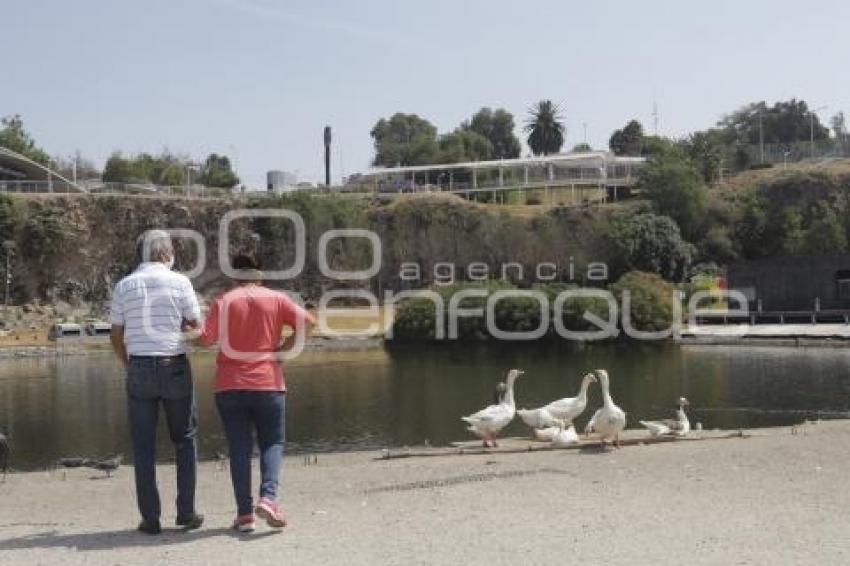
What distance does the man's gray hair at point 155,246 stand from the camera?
29.5 ft

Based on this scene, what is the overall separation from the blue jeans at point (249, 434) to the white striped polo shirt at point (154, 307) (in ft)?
2.22

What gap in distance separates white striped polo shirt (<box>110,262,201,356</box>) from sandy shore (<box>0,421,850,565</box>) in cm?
170

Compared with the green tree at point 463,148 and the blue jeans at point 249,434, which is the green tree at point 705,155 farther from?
the blue jeans at point 249,434

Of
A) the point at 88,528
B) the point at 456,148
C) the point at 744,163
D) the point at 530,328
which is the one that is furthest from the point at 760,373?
the point at 456,148

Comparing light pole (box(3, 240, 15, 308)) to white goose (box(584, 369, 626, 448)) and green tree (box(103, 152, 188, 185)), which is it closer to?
green tree (box(103, 152, 188, 185))

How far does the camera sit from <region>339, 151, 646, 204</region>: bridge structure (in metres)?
109

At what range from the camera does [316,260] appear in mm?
91125

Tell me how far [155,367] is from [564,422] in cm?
1022

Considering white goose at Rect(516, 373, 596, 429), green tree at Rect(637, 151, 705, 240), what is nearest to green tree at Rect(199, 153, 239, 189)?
green tree at Rect(637, 151, 705, 240)

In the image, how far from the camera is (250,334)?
8.81 metres

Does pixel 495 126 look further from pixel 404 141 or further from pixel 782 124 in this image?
pixel 782 124

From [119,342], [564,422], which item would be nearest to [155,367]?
[119,342]

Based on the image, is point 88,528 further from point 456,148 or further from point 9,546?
point 456,148

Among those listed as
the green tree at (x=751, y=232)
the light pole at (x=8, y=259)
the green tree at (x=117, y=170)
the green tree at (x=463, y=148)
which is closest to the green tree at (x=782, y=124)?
the green tree at (x=463, y=148)
